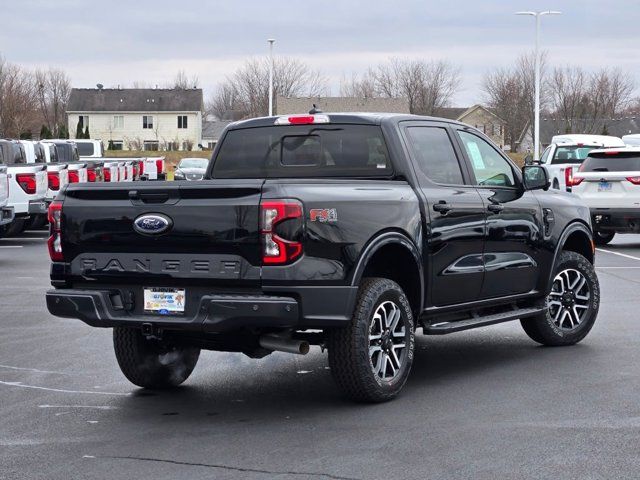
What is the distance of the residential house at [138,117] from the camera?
12500 centimetres

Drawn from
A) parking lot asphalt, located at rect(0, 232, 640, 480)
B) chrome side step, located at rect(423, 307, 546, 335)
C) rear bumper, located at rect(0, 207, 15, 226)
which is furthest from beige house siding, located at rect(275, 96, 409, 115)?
chrome side step, located at rect(423, 307, 546, 335)

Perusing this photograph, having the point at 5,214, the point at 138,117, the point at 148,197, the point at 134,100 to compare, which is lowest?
the point at 5,214

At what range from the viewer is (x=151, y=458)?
21.4 feet

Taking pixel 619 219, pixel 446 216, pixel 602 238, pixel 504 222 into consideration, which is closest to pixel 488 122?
pixel 602 238

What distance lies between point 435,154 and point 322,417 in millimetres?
2405

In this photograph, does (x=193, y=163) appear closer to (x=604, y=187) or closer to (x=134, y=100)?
(x=604, y=187)

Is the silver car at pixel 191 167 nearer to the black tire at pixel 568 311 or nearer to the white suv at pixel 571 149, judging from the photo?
the white suv at pixel 571 149

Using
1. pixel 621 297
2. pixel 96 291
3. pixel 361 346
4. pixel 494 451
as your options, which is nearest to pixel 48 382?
pixel 96 291

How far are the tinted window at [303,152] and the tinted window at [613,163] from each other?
14.6 metres

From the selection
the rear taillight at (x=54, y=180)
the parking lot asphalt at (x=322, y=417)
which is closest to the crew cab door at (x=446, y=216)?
the parking lot asphalt at (x=322, y=417)

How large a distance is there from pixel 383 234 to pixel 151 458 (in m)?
2.23

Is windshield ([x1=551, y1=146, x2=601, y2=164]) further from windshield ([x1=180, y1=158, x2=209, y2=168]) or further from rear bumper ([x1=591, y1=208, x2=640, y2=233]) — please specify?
windshield ([x1=180, y1=158, x2=209, y2=168])

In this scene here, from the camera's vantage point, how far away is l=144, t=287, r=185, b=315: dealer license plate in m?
7.51

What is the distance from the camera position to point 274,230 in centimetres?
724
